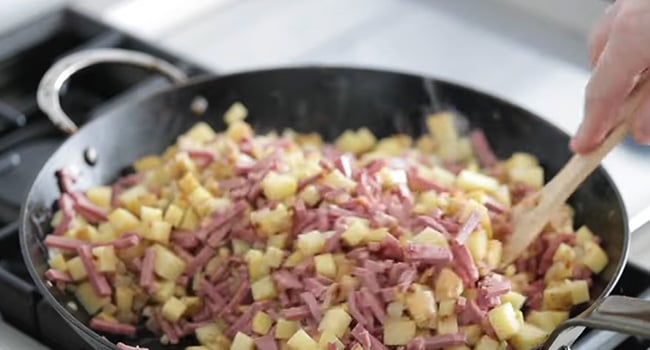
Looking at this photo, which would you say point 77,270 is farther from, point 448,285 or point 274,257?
point 448,285

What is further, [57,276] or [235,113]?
[235,113]

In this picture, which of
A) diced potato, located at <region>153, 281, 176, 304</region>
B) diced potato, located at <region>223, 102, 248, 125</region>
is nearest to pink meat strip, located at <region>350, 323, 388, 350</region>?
diced potato, located at <region>153, 281, 176, 304</region>

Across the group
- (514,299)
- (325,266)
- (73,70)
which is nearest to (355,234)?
(325,266)

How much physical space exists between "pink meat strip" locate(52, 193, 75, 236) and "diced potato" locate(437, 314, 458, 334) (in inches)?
15.6

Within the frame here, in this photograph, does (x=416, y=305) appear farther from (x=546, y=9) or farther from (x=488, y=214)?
(x=546, y=9)

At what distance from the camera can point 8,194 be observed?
4.07 feet

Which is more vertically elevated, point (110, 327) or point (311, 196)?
point (311, 196)

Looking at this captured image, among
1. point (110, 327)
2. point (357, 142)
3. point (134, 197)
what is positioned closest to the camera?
point (110, 327)

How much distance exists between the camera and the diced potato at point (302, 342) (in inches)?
38.0

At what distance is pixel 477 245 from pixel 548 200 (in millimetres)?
92

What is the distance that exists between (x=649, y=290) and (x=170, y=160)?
20.1 inches

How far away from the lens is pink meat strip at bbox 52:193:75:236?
1.13 m

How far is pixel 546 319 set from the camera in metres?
1.01

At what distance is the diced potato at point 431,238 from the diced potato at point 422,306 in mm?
46
